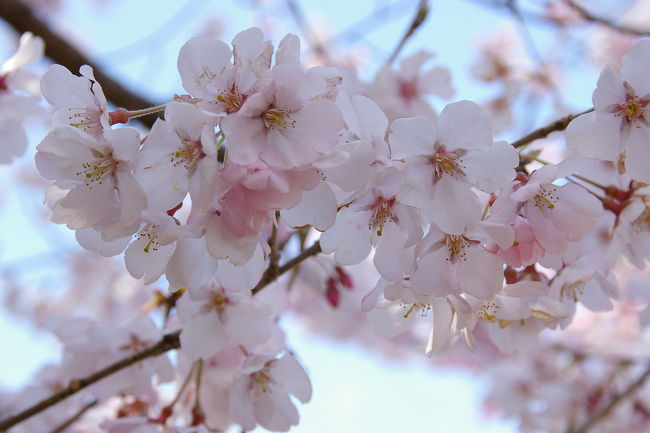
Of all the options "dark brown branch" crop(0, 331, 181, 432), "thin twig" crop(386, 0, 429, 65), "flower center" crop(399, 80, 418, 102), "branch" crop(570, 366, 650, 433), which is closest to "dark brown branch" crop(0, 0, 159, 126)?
"flower center" crop(399, 80, 418, 102)

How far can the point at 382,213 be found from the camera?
0.96 meters

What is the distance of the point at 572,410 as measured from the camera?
2797mm

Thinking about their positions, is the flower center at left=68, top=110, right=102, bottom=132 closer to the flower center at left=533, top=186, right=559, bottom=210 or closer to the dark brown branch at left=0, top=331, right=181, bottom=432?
the dark brown branch at left=0, top=331, right=181, bottom=432

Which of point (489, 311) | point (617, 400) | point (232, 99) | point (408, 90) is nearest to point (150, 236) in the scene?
point (232, 99)

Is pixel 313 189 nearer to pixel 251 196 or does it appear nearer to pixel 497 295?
pixel 251 196

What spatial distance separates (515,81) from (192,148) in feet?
7.78

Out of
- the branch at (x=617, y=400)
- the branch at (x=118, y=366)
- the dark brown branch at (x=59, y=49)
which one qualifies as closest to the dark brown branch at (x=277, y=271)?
the branch at (x=118, y=366)

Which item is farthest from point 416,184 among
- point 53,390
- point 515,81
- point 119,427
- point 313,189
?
point 515,81

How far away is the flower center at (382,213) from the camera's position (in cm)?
95

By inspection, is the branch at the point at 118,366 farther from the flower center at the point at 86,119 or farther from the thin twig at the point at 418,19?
the thin twig at the point at 418,19

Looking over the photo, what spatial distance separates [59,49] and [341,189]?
2.02m

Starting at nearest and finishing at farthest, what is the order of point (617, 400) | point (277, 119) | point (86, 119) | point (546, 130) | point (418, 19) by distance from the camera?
point (277, 119), point (86, 119), point (546, 130), point (418, 19), point (617, 400)

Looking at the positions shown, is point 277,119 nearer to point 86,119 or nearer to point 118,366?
point 86,119

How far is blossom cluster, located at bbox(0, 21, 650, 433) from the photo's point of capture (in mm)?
810
